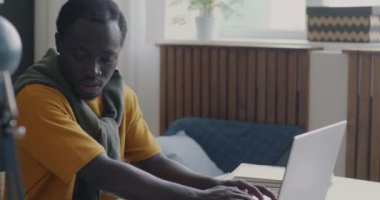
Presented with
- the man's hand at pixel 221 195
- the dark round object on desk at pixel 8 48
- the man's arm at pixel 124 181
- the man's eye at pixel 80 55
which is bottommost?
the man's hand at pixel 221 195

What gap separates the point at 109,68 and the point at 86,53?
0.08 m

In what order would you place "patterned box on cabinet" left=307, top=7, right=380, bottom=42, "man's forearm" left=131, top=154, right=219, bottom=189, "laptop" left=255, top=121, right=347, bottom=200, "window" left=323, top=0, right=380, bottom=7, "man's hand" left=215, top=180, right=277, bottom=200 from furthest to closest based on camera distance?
"window" left=323, top=0, right=380, bottom=7 → "patterned box on cabinet" left=307, top=7, right=380, bottom=42 → "man's forearm" left=131, top=154, right=219, bottom=189 → "man's hand" left=215, top=180, right=277, bottom=200 → "laptop" left=255, top=121, right=347, bottom=200

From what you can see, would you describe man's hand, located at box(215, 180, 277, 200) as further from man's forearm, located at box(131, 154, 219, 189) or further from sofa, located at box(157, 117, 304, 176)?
Answer: sofa, located at box(157, 117, 304, 176)

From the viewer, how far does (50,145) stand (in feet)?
4.86

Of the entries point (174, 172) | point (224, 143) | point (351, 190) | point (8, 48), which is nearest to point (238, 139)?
point (224, 143)

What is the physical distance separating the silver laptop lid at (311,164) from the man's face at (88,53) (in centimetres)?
51

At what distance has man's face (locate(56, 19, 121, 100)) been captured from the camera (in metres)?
1.52

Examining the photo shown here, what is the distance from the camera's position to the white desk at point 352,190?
1.94m

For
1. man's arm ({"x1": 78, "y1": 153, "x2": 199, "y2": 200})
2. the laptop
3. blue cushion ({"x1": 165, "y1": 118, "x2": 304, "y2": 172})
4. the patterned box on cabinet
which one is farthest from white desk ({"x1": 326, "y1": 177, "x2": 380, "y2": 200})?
the patterned box on cabinet

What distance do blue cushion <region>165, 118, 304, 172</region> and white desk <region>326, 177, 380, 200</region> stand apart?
116 centimetres

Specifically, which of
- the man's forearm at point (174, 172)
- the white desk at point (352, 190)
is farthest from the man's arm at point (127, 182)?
the white desk at point (352, 190)

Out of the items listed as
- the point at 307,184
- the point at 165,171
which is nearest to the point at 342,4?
the point at 165,171

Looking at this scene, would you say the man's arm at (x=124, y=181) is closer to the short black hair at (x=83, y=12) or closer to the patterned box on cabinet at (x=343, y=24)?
the short black hair at (x=83, y=12)

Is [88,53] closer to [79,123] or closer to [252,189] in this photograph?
[79,123]
